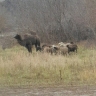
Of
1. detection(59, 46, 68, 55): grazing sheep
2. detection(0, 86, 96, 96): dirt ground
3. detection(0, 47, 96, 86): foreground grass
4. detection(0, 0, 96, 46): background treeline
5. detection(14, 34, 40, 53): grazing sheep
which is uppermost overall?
detection(0, 0, 96, 46): background treeline

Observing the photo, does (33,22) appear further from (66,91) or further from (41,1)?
(66,91)

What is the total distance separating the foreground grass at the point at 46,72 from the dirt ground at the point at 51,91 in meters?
0.95

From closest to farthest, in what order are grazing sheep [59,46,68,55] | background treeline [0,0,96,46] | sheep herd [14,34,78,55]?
1. grazing sheep [59,46,68,55]
2. sheep herd [14,34,78,55]
3. background treeline [0,0,96,46]

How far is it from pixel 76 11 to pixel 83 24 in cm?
219

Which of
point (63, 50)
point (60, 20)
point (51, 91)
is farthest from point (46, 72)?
point (60, 20)

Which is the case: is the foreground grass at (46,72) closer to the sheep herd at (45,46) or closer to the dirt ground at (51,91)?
the dirt ground at (51,91)

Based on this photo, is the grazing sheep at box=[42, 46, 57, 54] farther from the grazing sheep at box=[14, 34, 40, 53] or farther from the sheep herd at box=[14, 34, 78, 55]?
the grazing sheep at box=[14, 34, 40, 53]

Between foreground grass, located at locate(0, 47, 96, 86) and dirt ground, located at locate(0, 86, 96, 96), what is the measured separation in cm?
95

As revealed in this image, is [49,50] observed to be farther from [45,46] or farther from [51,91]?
[51,91]

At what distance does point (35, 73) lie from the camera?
43.4ft

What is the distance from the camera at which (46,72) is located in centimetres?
1335

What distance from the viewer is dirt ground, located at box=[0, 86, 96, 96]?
387 inches

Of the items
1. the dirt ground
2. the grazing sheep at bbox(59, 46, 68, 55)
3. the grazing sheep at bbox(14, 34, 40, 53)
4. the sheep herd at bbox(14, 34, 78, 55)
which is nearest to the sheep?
the sheep herd at bbox(14, 34, 78, 55)

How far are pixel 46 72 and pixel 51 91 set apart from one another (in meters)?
3.15
